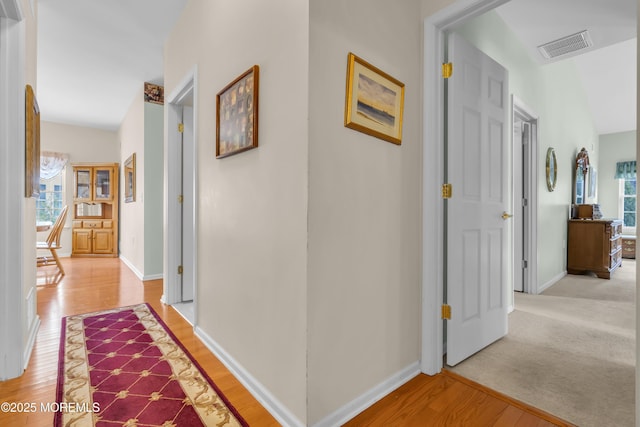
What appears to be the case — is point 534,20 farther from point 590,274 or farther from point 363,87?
point 590,274

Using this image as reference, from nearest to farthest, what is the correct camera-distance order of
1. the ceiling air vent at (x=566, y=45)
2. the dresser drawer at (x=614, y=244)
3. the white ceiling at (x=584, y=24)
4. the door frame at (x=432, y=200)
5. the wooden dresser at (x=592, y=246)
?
the door frame at (x=432, y=200) → the white ceiling at (x=584, y=24) → the ceiling air vent at (x=566, y=45) → the wooden dresser at (x=592, y=246) → the dresser drawer at (x=614, y=244)

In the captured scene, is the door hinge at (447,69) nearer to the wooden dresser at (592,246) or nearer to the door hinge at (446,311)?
the door hinge at (446,311)

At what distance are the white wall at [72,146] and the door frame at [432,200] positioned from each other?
7417 mm

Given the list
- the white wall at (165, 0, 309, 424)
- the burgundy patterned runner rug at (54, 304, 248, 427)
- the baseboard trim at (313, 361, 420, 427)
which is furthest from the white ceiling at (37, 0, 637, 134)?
the baseboard trim at (313, 361, 420, 427)

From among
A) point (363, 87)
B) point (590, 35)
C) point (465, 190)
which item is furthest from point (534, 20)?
point (363, 87)

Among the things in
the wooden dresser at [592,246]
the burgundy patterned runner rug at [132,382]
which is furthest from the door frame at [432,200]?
the wooden dresser at [592,246]

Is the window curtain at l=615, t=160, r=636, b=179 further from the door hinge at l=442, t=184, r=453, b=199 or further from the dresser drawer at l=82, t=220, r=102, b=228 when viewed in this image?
the dresser drawer at l=82, t=220, r=102, b=228

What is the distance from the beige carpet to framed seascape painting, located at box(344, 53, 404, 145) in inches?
60.0

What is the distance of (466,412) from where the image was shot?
59.5 inches

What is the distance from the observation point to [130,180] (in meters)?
5.40

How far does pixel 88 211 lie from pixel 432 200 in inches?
303

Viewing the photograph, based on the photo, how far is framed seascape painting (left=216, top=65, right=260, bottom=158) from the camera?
165 centimetres

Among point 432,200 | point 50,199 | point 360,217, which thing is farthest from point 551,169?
point 50,199

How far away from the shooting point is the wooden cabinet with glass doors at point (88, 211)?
6723mm
